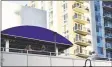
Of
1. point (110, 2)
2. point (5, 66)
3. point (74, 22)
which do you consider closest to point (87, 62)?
point (5, 66)

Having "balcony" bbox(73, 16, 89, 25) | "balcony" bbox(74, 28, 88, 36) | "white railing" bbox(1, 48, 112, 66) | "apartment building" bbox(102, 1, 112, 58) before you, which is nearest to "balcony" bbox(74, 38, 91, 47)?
"balcony" bbox(74, 28, 88, 36)

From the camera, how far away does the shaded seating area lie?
2064cm

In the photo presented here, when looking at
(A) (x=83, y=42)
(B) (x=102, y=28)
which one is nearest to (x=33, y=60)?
(A) (x=83, y=42)

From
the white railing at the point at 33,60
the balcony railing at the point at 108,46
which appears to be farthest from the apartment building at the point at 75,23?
the white railing at the point at 33,60

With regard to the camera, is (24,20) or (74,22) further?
(74,22)

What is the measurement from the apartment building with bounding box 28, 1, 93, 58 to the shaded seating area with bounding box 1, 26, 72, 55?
105ft

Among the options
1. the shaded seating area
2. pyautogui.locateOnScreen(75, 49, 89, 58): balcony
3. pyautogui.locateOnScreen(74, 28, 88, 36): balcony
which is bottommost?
pyautogui.locateOnScreen(75, 49, 89, 58): balcony

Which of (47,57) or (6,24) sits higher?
(6,24)

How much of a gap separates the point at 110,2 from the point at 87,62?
147ft

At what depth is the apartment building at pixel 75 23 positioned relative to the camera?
56.1 m

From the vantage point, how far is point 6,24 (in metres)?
27.9

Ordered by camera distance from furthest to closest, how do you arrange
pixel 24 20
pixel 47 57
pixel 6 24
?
pixel 24 20, pixel 6 24, pixel 47 57

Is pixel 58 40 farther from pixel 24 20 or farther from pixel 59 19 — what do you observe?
pixel 59 19

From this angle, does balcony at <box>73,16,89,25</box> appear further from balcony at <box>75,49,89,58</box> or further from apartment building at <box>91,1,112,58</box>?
balcony at <box>75,49,89,58</box>
